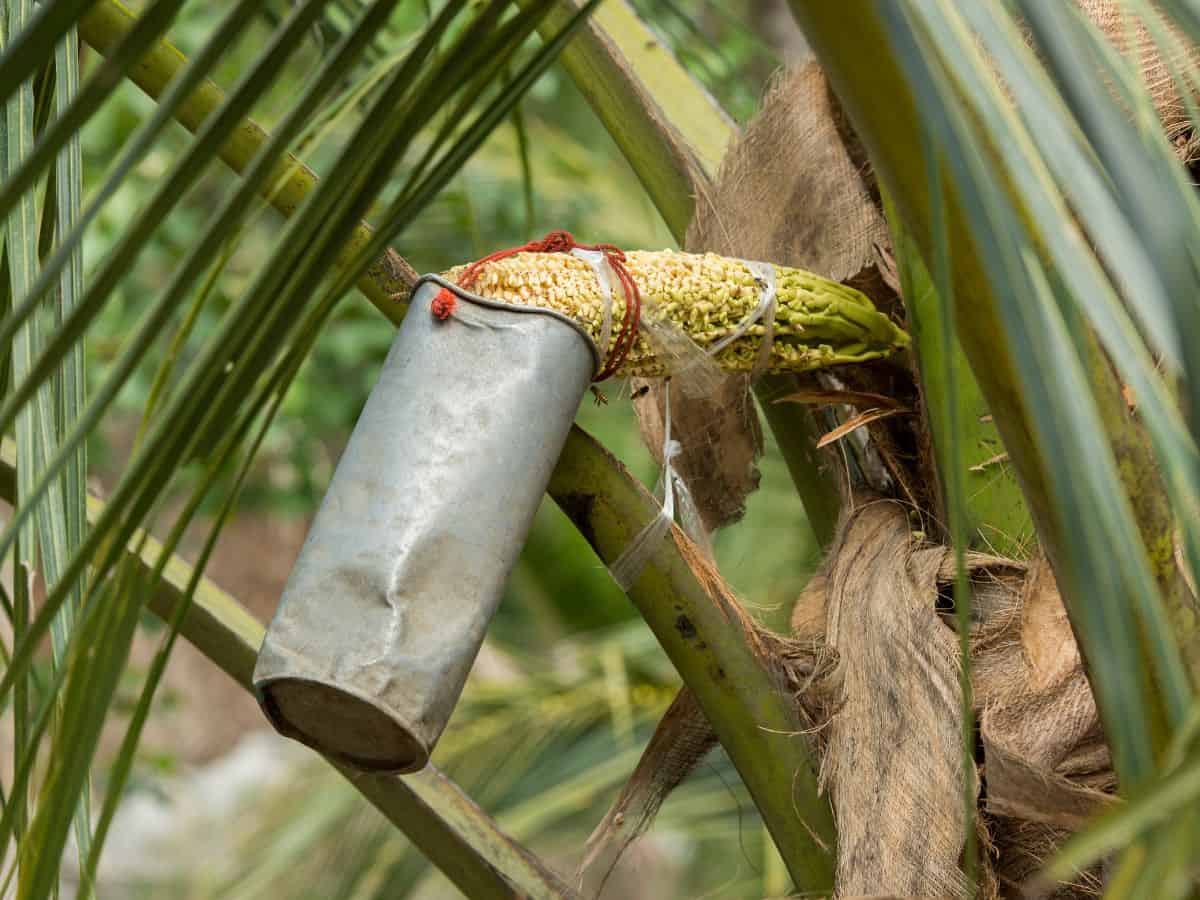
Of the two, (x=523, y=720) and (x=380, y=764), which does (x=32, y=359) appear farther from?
(x=523, y=720)

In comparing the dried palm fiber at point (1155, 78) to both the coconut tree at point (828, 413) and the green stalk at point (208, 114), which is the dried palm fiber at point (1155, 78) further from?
the green stalk at point (208, 114)

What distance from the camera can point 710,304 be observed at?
67 centimetres

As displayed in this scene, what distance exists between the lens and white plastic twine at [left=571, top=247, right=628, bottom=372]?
0.64 meters

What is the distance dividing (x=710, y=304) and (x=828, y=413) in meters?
0.18

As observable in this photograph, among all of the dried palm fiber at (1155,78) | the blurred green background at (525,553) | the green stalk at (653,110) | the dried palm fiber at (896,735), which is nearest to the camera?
the dried palm fiber at (896,735)

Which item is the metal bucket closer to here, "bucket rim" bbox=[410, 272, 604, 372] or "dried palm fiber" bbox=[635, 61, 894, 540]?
"bucket rim" bbox=[410, 272, 604, 372]

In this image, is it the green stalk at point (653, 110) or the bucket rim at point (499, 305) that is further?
the green stalk at point (653, 110)

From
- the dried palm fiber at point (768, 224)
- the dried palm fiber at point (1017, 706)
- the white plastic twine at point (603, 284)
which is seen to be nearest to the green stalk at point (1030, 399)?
the dried palm fiber at point (1017, 706)

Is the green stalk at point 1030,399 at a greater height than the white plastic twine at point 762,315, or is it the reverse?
the green stalk at point 1030,399

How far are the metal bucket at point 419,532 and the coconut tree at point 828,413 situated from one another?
0.23ft

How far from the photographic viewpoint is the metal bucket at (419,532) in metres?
0.54

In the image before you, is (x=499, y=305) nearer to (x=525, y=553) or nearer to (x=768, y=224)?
(x=768, y=224)

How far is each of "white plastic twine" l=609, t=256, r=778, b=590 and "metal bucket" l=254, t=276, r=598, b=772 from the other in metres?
0.07

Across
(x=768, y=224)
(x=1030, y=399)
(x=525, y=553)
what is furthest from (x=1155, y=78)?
(x=525, y=553)
